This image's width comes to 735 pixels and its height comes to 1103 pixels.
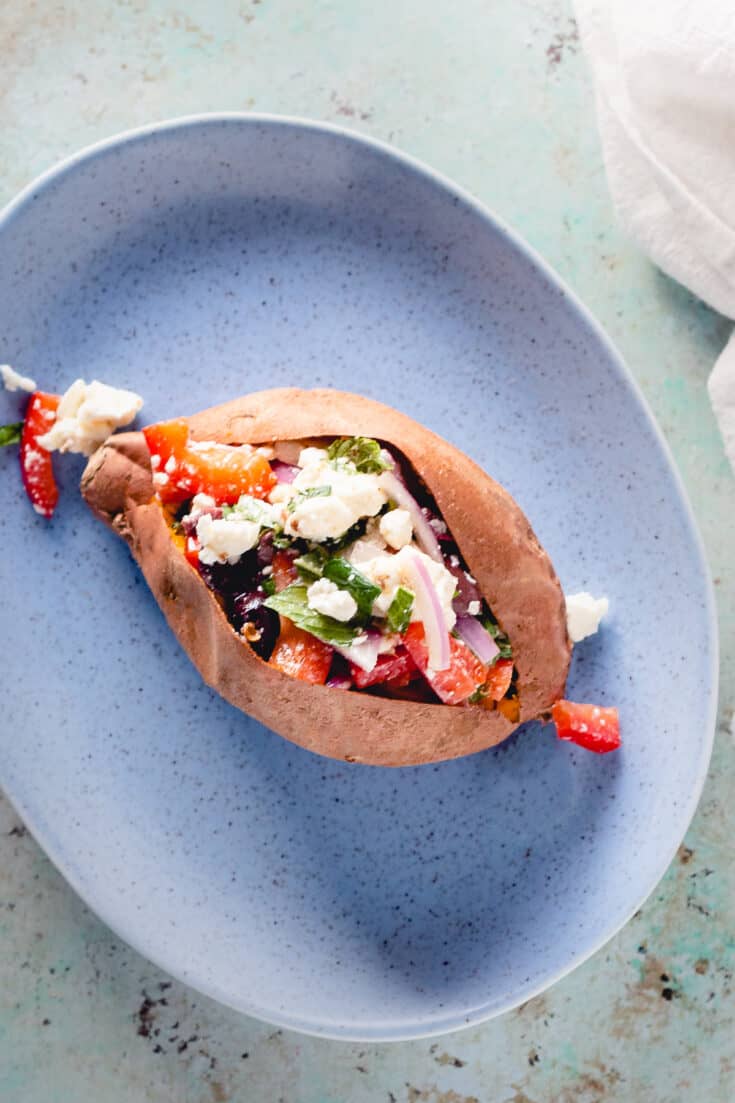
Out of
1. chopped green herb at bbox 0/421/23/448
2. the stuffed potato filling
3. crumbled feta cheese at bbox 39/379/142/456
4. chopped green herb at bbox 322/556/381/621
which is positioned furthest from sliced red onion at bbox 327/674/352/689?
chopped green herb at bbox 0/421/23/448

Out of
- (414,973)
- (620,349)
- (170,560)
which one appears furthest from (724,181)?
(414,973)

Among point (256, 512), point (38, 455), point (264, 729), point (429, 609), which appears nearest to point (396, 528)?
point (429, 609)

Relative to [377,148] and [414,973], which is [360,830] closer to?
[414,973]

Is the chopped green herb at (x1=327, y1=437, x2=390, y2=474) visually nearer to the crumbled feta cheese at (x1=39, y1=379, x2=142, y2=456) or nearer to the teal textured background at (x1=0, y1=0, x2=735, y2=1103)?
the crumbled feta cheese at (x1=39, y1=379, x2=142, y2=456)

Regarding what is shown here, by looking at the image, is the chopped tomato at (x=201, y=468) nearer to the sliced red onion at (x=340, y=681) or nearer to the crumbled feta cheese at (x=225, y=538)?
the crumbled feta cheese at (x=225, y=538)

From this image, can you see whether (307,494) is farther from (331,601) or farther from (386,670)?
(386,670)

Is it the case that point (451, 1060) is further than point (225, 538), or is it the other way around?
point (451, 1060)
